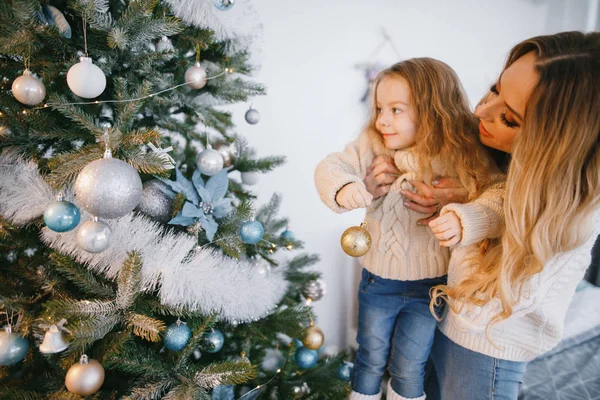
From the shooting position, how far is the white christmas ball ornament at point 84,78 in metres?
0.57

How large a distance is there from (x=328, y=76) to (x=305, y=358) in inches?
44.1

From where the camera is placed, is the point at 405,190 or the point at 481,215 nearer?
the point at 481,215

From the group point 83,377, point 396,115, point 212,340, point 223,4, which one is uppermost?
point 223,4

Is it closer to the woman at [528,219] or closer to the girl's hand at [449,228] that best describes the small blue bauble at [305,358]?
the woman at [528,219]

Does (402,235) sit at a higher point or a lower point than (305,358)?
higher

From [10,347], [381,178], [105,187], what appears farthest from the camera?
[381,178]

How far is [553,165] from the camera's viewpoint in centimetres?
58

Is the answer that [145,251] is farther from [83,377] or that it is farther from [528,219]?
[528,219]

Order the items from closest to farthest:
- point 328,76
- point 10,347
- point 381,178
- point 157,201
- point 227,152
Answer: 1. point 10,347
2. point 157,201
3. point 381,178
4. point 227,152
5. point 328,76

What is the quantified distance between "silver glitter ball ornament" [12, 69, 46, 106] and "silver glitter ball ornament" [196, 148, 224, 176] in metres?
Result: 0.29

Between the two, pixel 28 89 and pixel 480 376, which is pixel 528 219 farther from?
pixel 28 89

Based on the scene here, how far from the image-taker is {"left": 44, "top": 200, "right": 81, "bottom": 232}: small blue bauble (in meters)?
0.55

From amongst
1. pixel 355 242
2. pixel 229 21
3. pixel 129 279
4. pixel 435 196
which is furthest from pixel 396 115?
pixel 129 279

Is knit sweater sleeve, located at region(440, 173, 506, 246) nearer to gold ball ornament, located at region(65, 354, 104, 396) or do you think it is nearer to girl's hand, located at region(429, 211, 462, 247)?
girl's hand, located at region(429, 211, 462, 247)
